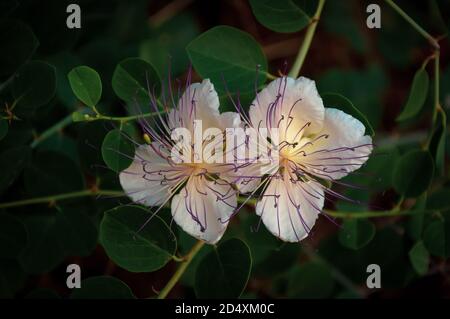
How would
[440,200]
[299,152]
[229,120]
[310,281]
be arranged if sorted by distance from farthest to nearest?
1. [310,281]
2. [440,200]
3. [299,152]
4. [229,120]

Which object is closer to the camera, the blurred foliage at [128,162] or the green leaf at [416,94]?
the blurred foliage at [128,162]

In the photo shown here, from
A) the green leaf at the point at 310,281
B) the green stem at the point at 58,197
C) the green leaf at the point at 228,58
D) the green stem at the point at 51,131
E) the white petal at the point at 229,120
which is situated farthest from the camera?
the green leaf at the point at 310,281

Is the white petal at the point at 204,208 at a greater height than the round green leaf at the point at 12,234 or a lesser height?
lesser

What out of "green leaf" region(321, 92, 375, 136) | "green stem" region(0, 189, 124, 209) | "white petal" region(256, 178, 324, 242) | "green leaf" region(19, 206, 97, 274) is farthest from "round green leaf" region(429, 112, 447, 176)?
"green leaf" region(19, 206, 97, 274)

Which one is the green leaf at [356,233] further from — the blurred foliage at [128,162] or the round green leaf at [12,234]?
the round green leaf at [12,234]

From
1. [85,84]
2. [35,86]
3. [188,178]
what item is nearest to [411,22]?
[188,178]

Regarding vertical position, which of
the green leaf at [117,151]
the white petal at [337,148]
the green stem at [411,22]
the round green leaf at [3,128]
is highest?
the green stem at [411,22]

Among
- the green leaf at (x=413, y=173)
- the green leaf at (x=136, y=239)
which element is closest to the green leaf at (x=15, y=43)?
the green leaf at (x=136, y=239)

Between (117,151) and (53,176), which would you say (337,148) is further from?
(53,176)
